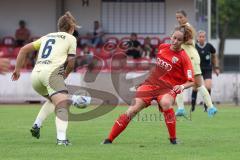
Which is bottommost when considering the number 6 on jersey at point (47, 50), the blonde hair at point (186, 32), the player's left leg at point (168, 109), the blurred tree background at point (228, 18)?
the blurred tree background at point (228, 18)

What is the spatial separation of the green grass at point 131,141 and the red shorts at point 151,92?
2.40ft

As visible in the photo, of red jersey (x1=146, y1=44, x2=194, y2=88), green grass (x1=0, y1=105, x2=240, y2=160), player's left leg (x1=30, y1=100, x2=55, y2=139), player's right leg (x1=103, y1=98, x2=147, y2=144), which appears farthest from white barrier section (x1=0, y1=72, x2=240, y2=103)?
player's right leg (x1=103, y1=98, x2=147, y2=144)

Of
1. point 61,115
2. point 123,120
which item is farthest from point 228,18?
point 61,115

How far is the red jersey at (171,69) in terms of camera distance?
1345cm

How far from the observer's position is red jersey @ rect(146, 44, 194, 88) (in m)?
13.4

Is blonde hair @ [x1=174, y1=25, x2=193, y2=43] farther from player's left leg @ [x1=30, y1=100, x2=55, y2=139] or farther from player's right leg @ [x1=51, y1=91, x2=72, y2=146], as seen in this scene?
player's left leg @ [x1=30, y1=100, x2=55, y2=139]

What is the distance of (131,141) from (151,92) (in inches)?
39.2

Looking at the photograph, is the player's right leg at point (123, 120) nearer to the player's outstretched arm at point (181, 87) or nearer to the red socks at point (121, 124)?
the red socks at point (121, 124)

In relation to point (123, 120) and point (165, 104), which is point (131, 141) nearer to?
point (123, 120)

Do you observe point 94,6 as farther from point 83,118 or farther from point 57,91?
point 57,91

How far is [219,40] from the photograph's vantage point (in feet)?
216

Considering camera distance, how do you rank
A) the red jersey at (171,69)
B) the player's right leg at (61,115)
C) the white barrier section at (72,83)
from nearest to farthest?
the player's right leg at (61,115)
the red jersey at (171,69)
the white barrier section at (72,83)

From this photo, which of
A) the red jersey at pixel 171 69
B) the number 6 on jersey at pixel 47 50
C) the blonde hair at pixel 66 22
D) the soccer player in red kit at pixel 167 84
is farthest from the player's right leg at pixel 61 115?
the red jersey at pixel 171 69

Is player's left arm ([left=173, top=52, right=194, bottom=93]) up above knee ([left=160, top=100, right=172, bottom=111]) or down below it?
above
